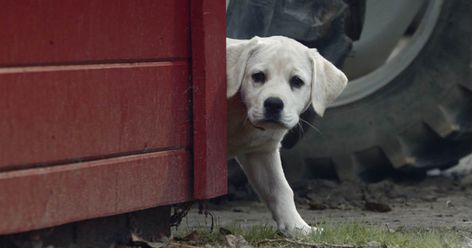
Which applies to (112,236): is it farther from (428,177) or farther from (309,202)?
(428,177)

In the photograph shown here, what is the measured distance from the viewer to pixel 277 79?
542cm

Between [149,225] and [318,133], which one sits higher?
[149,225]

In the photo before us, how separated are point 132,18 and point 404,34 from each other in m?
3.00

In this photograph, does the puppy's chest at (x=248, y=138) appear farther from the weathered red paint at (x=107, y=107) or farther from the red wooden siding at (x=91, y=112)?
the red wooden siding at (x=91, y=112)

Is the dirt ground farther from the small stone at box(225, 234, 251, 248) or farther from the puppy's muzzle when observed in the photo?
the puppy's muzzle

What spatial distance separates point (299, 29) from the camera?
6.29 m

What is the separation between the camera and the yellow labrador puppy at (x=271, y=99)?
17.6 feet

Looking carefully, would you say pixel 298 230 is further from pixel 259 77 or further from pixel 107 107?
pixel 107 107

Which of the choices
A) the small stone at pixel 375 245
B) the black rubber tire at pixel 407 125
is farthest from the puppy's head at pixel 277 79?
the black rubber tire at pixel 407 125

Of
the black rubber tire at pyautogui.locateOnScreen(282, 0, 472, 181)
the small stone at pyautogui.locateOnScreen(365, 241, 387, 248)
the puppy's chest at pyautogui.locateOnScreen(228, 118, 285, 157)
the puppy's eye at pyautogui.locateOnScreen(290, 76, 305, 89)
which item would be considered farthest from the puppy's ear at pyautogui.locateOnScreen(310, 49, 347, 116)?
the black rubber tire at pyautogui.locateOnScreen(282, 0, 472, 181)

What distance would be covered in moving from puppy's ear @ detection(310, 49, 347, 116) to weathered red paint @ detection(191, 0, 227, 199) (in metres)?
0.48

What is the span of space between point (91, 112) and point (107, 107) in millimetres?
94

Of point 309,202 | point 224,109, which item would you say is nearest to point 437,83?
point 309,202

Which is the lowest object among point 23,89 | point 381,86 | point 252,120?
point 381,86
